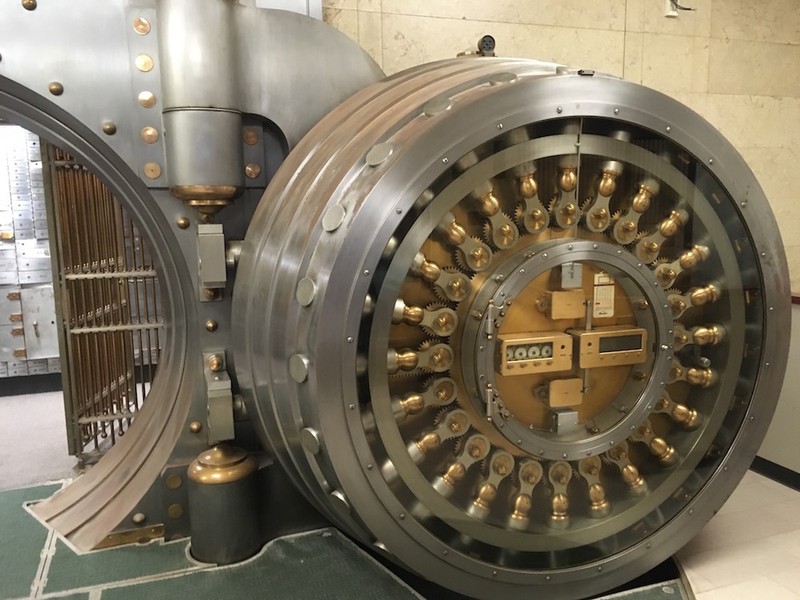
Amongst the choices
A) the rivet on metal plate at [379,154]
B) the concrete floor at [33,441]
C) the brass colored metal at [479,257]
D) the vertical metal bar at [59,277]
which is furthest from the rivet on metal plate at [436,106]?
the concrete floor at [33,441]

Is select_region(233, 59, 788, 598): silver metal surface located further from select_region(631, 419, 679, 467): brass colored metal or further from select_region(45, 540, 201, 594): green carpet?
select_region(45, 540, 201, 594): green carpet

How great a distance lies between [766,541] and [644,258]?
108cm

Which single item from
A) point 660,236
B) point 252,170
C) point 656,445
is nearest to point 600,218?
point 660,236

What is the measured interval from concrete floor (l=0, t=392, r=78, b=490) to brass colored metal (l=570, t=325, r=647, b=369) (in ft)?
7.32

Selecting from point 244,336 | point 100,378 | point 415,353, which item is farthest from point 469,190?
point 100,378

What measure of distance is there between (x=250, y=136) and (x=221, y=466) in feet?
3.30

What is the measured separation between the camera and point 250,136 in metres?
2.04

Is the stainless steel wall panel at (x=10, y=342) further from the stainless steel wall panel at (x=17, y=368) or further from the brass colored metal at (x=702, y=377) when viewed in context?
the brass colored metal at (x=702, y=377)

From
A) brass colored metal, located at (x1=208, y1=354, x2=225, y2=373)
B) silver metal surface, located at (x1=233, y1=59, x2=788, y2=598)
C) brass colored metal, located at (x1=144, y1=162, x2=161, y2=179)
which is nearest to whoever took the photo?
silver metal surface, located at (x1=233, y1=59, x2=788, y2=598)

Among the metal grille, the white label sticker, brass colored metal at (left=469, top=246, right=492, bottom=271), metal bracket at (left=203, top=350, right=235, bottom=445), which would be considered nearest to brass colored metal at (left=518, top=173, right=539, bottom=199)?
brass colored metal at (left=469, top=246, right=492, bottom=271)

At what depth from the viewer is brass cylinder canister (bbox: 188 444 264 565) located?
6.32ft

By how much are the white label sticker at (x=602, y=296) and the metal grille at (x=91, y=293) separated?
1.98 meters

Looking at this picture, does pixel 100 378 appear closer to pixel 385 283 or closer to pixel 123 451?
pixel 123 451

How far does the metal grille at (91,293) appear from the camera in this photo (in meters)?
2.87
